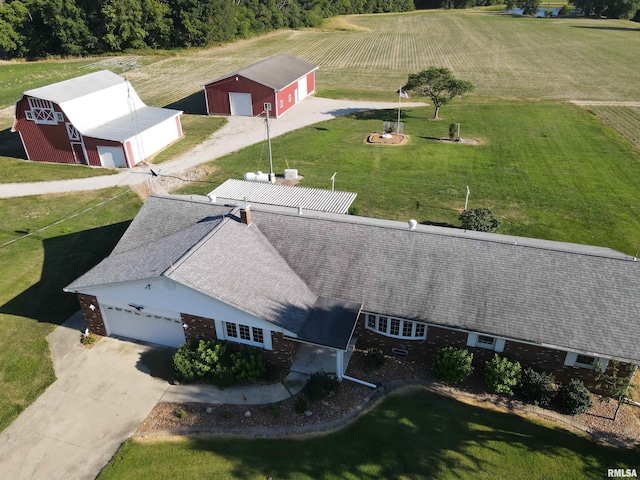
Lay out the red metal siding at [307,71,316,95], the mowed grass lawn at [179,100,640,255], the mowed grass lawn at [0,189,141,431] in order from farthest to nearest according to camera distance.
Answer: the red metal siding at [307,71,316,95] → the mowed grass lawn at [179,100,640,255] → the mowed grass lawn at [0,189,141,431]

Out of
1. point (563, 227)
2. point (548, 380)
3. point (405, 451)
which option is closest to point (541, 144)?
point (563, 227)

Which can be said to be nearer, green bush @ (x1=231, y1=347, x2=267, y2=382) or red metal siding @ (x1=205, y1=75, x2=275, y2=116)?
green bush @ (x1=231, y1=347, x2=267, y2=382)

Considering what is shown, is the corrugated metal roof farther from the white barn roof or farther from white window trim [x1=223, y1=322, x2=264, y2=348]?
the white barn roof

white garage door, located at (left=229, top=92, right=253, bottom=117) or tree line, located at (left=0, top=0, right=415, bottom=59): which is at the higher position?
tree line, located at (left=0, top=0, right=415, bottom=59)

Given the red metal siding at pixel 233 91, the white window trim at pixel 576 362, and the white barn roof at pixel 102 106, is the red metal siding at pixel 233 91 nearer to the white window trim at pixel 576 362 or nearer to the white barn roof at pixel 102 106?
the white barn roof at pixel 102 106

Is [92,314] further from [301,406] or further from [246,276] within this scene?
[301,406]

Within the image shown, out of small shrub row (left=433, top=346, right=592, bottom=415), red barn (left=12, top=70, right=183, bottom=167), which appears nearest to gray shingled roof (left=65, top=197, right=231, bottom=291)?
small shrub row (left=433, top=346, right=592, bottom=415)

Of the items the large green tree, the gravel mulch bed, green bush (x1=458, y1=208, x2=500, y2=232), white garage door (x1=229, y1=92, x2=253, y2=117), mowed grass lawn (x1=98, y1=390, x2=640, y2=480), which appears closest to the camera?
mowed grass lawn (x1=98, y1=390, x2=640, y2=480)

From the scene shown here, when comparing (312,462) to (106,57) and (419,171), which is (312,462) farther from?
(106,57)
